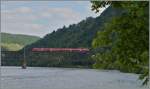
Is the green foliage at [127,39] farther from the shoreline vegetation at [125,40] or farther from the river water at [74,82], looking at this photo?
the river water at [74,82]

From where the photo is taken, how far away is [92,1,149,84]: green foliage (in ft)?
12.8

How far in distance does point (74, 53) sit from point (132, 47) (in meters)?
103

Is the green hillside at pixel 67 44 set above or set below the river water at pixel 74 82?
above

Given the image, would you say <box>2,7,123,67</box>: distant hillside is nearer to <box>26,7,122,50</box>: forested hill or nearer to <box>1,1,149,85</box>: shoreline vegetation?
<box>26,7,122,50</box>: forested hill

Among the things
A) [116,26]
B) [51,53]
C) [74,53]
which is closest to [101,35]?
[116,26]

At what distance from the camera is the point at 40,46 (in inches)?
5256

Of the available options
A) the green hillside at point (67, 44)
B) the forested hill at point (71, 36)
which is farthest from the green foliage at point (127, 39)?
the forested hill at point (71, 36)

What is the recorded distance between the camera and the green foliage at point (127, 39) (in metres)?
3.92

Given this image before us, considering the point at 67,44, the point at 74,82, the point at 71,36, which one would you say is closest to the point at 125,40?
the point at 74,82

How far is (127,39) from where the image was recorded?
4.08m

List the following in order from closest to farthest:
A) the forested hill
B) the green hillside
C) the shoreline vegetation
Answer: the shoreline vegetation → the green hillside → the forested hill

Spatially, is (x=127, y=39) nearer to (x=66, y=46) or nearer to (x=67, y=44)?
(x=66, y=46)

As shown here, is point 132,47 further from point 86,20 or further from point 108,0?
point 86,20

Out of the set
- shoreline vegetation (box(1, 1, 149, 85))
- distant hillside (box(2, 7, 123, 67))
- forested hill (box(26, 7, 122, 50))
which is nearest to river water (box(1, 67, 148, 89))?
distant hillside (box(2, 7, 123, 67))
